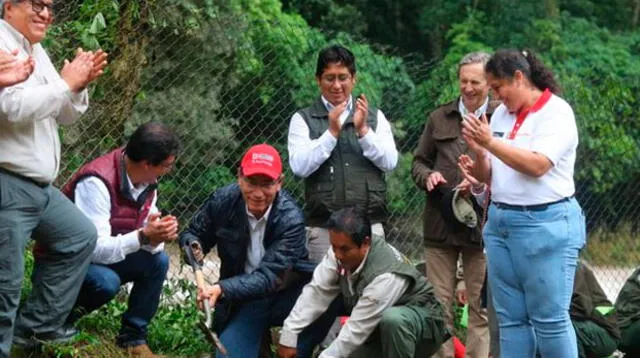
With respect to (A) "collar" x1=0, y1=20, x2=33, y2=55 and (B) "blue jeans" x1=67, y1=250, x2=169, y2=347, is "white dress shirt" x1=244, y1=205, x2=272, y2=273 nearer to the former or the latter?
(B) "blue jeans" x1=67, y1=250, x2=169, y2=347

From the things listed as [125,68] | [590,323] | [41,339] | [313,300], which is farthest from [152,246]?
[590,323]

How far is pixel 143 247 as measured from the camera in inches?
283

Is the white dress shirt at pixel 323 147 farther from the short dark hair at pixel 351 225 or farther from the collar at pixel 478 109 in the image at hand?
the short dark hair at pixel 351 225

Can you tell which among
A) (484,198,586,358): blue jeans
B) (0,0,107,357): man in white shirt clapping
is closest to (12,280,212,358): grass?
(0,0,107,357): man in white shirt clapping

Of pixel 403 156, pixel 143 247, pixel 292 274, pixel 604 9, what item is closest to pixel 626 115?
pixel 403 156

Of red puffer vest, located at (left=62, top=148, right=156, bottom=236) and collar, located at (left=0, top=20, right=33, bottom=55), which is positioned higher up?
collar, located at (left=0, top=20, right=33, bottom=55)

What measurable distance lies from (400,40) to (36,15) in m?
11.5

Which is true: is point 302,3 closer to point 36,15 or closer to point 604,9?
point 604,9

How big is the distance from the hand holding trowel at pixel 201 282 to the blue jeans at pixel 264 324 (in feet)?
0.34

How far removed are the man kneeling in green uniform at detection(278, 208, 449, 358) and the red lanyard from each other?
88 cm

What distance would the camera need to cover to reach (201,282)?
23.1 ft

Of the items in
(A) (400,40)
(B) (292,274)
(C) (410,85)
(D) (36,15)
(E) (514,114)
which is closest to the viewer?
(D) (36,15)

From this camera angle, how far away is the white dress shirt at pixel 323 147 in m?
7.55

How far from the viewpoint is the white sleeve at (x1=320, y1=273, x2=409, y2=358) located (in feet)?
22.6
